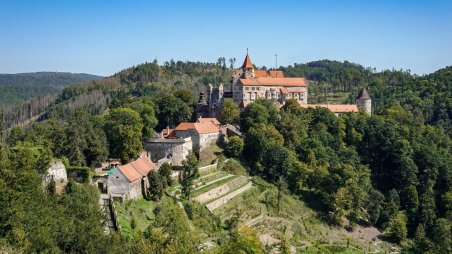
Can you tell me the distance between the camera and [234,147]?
67.1m

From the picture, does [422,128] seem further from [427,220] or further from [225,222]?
[225,222]

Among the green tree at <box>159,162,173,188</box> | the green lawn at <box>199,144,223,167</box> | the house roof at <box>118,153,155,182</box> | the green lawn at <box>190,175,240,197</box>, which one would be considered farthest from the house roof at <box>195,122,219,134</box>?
the green tree at <box>159,162,173,188</box>

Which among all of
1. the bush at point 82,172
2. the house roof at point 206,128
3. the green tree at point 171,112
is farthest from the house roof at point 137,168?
the green tree at point 171,112

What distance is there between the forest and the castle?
10.7 ft

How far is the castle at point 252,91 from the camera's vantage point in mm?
81875

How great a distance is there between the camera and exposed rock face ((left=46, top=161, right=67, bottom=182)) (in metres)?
43.8

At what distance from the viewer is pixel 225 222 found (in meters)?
53.1

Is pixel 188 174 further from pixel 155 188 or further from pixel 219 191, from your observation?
pixel 155 188

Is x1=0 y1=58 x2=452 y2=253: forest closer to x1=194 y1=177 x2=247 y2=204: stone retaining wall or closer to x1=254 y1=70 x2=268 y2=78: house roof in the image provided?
x1=194 y1=177 x2=247 y2=204: stone retaining wall

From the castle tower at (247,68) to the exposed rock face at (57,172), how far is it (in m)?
49.0

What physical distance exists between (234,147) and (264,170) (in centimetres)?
535

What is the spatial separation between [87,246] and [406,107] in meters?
105

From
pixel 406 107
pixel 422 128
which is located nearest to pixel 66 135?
pixel 422 128

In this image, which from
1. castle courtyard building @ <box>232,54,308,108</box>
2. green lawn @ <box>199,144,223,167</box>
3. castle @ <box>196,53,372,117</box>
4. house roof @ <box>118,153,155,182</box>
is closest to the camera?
house roof @ <box>118,153,155,182</box>
